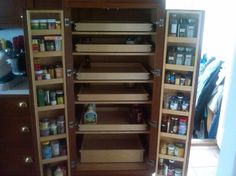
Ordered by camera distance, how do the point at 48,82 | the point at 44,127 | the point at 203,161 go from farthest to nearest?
the point at 203,161
the point at 44,127
the point at 48,82

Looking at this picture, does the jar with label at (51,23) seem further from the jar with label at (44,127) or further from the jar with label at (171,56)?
the jar with label at (171,56)

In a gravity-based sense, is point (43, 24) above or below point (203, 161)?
above

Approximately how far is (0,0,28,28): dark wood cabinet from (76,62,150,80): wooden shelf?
59 cm

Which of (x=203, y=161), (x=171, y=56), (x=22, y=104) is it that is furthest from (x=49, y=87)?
(x=203, y=161)

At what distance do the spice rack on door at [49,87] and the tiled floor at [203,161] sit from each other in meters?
1.15

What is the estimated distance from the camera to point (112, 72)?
171cm

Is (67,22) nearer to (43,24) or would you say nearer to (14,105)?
(43,24)

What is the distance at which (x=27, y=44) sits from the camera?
1.50 m

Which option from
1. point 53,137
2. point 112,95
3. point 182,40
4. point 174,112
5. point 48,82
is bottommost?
point 53,137

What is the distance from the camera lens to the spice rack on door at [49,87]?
1521 mm

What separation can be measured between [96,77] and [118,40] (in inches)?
16.1

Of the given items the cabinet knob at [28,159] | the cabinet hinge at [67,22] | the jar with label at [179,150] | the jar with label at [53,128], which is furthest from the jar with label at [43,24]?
the jar with label at [179,150]

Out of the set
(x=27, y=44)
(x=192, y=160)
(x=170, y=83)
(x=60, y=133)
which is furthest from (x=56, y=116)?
(x=192, y=160)

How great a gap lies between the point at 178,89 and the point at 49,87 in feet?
2.99
